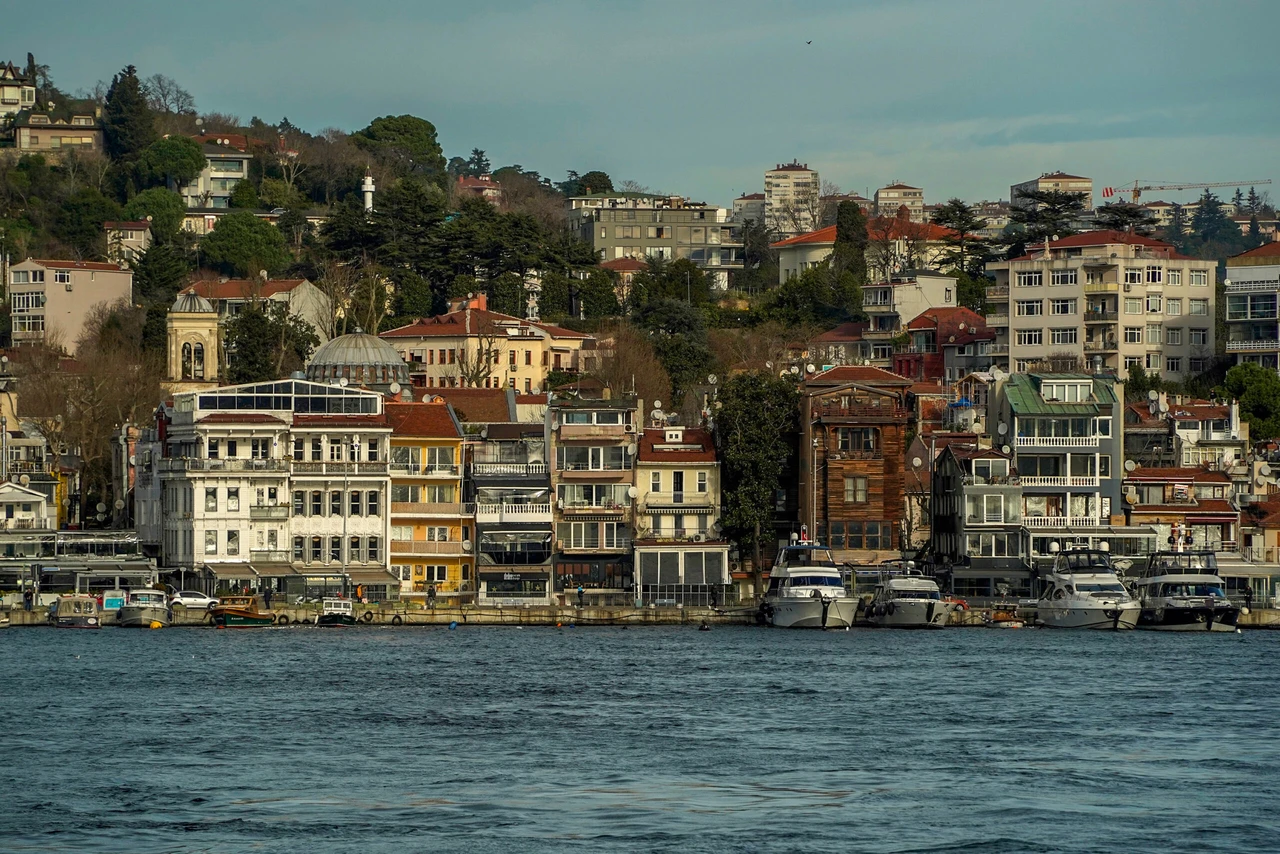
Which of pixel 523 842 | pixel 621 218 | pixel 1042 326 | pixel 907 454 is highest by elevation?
pixel 621 218

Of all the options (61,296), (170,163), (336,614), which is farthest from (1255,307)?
(170,163)

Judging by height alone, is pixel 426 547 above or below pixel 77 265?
below

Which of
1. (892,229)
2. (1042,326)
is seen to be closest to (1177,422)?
(1042,326)

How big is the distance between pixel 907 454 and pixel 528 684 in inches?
1361

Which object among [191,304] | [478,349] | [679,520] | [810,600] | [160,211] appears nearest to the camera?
[810,600]

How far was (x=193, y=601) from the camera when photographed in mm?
80688

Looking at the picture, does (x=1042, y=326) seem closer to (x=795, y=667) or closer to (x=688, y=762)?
(x=795, y=667)

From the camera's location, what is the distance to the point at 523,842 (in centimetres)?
3703

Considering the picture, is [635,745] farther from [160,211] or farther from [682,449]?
[160,211]

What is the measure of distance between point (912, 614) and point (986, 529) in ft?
22.2

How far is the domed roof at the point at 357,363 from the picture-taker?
9750 cm

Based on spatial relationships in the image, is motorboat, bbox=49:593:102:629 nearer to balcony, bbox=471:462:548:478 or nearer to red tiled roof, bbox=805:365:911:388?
balcony, bbox=471:462:548:478

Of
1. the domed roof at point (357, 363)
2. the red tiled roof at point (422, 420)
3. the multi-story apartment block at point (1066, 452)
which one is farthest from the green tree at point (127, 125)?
the multi-story apartment block at point (1066, 452)

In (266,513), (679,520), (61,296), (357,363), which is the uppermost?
(61,296)
